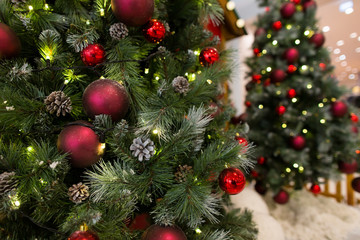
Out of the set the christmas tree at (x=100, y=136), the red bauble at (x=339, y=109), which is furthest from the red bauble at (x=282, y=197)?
the christmas tree at (x=100, y=136)

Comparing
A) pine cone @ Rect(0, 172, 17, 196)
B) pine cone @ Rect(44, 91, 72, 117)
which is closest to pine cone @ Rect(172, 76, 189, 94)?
pine cone @ Rect(44, 91, 72, 117)

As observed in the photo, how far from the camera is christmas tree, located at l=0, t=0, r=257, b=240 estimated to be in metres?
0.41

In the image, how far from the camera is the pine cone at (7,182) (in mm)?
380

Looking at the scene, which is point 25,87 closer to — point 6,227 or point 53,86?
point 53,86

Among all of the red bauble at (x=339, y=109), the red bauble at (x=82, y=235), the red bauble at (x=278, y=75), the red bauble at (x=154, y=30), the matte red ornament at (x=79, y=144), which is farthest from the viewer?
the red bauble at (x=278, y=75)

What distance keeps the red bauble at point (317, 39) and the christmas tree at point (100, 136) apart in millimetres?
1235

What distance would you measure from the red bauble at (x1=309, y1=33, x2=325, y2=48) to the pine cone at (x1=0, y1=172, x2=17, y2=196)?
1744 mm

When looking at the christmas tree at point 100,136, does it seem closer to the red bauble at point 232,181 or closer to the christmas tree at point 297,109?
the red bauble at point 232,181

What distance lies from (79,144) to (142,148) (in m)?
0.13

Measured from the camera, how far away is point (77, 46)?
0.49m

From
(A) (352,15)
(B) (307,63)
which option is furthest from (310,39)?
(A) (352,15)

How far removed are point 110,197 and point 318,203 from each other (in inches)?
65.1

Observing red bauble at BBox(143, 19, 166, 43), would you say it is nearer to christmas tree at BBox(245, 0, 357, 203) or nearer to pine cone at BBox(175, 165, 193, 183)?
pine cone at BBox(175, 165, 193, 183)

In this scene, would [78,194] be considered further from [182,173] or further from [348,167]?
[348,167]
